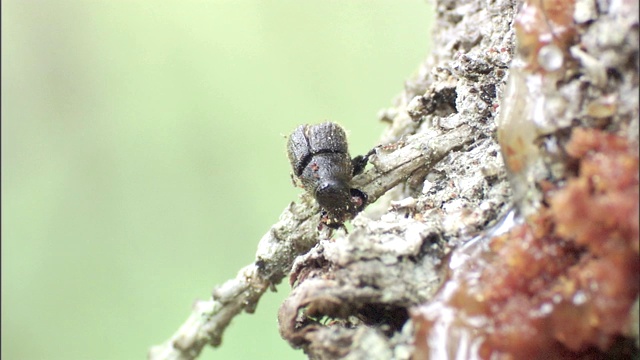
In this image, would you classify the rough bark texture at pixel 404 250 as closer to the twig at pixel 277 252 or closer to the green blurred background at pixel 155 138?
the twig at pixel 277 252

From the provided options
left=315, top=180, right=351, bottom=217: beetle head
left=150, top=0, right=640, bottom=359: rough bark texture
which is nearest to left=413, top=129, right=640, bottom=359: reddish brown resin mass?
left=150, top=0, right=640, bottom=359: rough bark texture

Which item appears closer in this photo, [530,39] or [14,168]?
[530,39]

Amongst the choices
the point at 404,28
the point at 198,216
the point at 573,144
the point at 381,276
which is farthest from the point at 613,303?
the point at 404,28

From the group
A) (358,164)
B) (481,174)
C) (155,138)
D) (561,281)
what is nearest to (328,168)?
(358,164)

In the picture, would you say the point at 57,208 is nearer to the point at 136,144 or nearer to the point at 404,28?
the point at 136,144

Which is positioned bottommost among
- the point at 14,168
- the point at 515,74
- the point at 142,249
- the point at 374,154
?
the point at 515,74

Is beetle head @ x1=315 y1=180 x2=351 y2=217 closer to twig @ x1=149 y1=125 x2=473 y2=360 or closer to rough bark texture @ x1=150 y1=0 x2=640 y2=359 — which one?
twig @ x1=149 y1=125 x2=473 y2=360

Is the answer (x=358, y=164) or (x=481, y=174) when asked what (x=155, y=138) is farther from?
(x=481, y=174)
